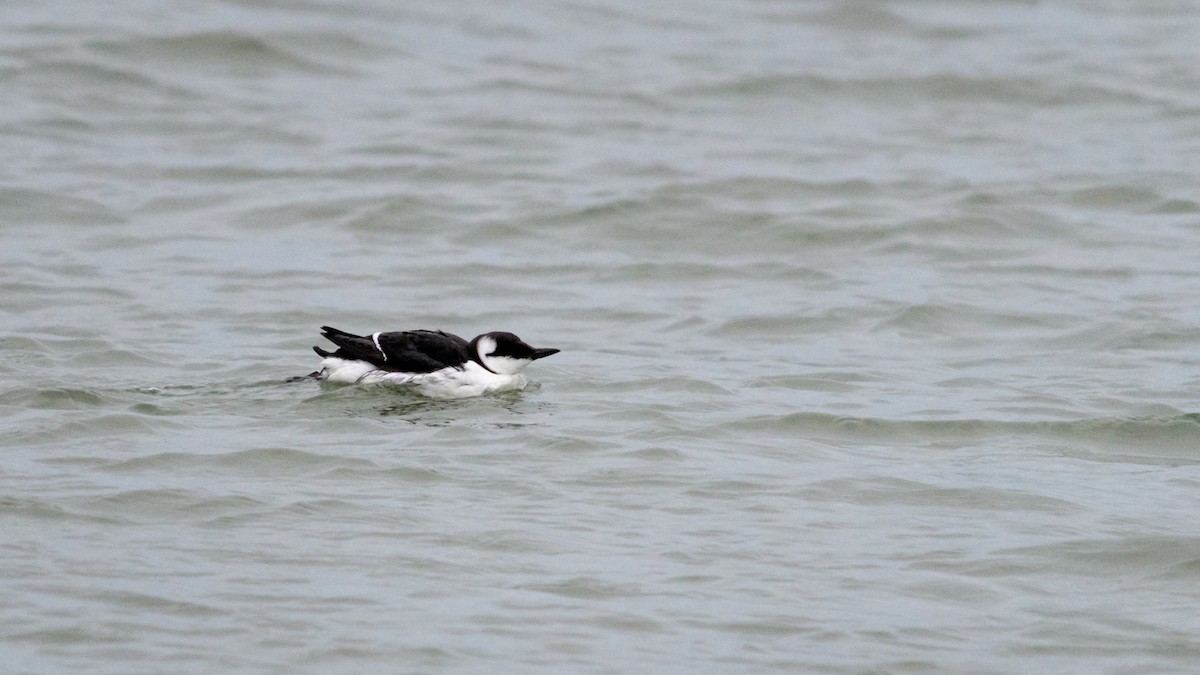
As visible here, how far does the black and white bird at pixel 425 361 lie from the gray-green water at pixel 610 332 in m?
0.17

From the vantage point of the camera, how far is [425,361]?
441 inches

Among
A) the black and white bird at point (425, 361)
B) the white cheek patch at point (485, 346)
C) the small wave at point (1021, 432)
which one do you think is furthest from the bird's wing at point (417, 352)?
the small wave at point (1021, 432)

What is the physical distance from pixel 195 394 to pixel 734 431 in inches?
126

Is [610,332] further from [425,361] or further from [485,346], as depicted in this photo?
[425,361]

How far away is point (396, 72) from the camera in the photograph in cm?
2338

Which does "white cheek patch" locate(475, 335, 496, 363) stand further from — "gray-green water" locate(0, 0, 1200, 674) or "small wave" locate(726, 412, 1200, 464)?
"small wave" locate(726, 412, 1200, 464)

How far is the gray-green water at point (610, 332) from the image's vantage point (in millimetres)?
7305

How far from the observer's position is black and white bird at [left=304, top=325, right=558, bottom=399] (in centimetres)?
1116

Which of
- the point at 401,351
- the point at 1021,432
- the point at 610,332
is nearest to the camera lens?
the point at 1021,432

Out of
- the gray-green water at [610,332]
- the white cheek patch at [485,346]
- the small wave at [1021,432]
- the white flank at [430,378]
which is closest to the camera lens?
the gray-green water at [610,332]

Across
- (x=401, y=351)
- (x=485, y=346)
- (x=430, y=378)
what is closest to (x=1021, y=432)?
(x=485, y=346)

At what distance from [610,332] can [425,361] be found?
8.48 ft

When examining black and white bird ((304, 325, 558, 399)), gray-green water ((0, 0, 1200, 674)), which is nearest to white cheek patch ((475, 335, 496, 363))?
black and white bird ((304, 325, 558, 399))

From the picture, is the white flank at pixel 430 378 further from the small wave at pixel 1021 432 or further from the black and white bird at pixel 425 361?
the small wave at pixel 1021 432
